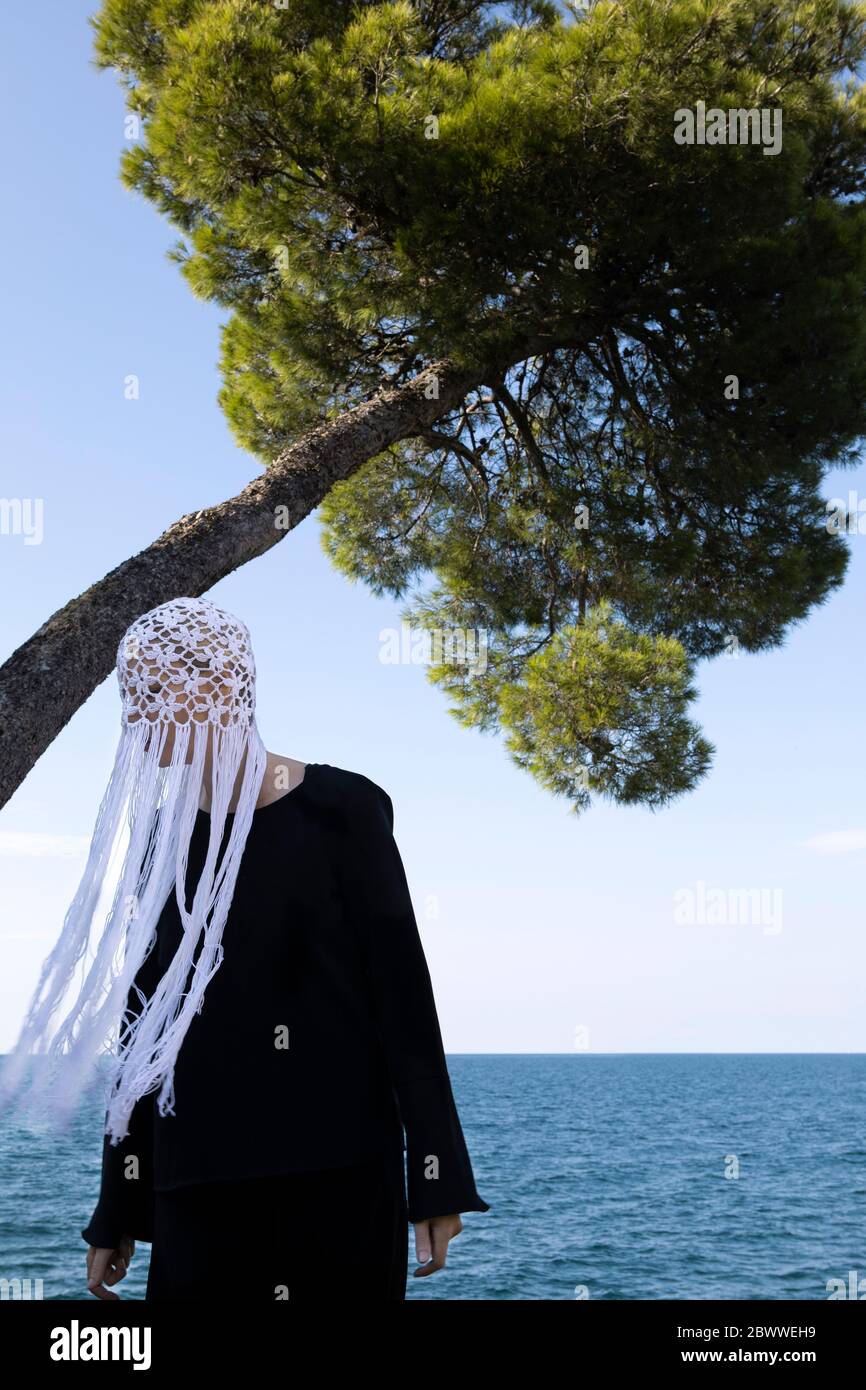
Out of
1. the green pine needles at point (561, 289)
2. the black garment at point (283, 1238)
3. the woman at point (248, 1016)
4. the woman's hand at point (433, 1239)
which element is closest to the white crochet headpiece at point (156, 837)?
the woman at point (248, 1016)

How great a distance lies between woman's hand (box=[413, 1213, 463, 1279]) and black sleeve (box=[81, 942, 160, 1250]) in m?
0.49

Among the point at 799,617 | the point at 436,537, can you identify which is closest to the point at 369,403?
the point at 436,537

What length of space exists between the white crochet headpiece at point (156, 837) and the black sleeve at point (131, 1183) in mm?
79

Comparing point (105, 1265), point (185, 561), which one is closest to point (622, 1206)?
point (185, 561)

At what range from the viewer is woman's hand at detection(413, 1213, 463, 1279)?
1.71 m

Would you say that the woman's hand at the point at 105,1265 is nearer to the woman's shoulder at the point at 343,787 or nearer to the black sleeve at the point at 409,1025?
the black sleeve at the point at 409,1025

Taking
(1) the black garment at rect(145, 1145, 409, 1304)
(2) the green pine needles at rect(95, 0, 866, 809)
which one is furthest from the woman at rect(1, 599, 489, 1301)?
(2) the green pine needles at rect(95, 0, 866, 809)

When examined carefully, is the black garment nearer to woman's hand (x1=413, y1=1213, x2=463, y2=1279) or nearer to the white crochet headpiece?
woman's hand (x1=413, y1=1213, x2=463, y2=1279)

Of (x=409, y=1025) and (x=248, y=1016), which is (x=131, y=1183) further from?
(x=409, y=1025)

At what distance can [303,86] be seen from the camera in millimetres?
5453

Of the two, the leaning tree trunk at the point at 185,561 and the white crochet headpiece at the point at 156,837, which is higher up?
the leaning tree trunk at the point at 185,561

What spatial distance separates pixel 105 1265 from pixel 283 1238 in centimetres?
40

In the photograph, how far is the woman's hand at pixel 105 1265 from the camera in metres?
1.89

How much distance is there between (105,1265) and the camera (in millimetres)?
1896
